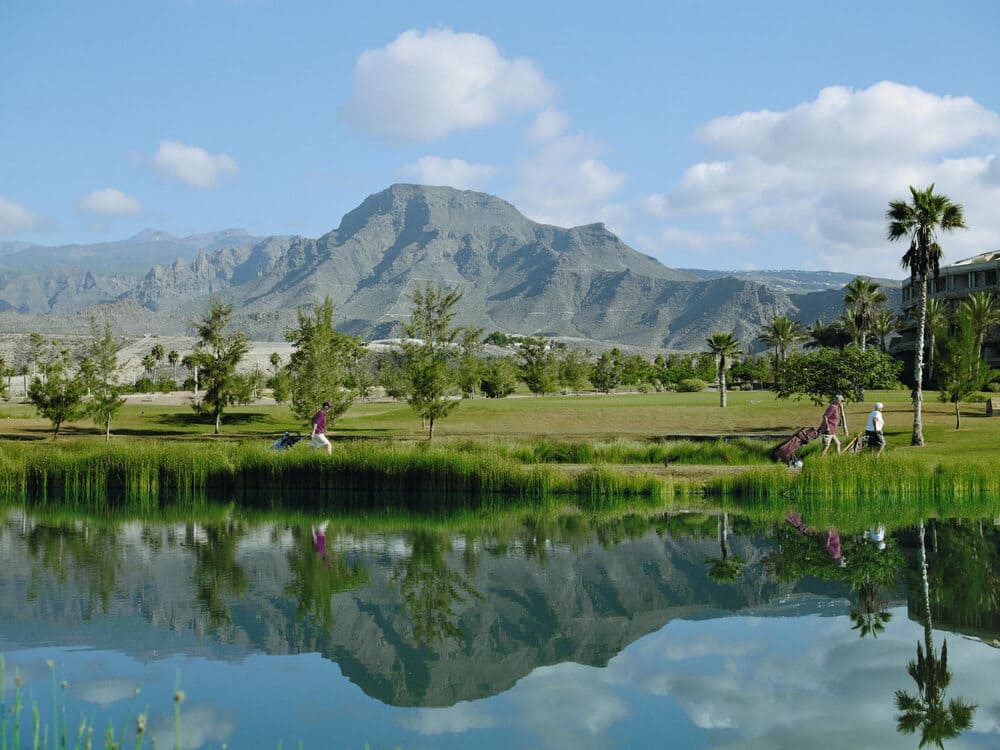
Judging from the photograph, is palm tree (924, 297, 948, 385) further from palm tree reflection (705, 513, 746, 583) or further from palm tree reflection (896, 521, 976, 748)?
palm tree reflection (896, 521, 976, 748)

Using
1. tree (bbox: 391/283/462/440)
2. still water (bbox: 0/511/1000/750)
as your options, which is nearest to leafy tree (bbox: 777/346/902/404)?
tree (bbox: 391/283/462/440)

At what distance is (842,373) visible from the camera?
44.0 metres

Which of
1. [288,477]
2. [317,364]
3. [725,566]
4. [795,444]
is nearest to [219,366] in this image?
[317,364]

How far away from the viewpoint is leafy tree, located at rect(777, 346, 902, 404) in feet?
144

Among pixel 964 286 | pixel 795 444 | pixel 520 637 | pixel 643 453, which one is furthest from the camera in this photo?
pixel 964 286

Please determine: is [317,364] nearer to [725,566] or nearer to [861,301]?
[725,566]

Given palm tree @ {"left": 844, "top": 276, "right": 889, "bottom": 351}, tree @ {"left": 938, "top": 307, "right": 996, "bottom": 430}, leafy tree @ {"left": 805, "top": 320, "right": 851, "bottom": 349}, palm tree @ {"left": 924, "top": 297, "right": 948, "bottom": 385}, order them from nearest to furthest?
tree @ {"left": 938, "top": 307, "right": 996, "bottom": 430} → palm tree @ {"left": 924, "top": 297, "right": 948, "bottom": 385} → palm tree @ {"left": 844, "top": 276, "right": 889, "bottom": 351} → leafy tree @ {"left": 805, "top": 320, "right": 851, "bottom": 349}

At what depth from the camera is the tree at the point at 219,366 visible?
54281 mm

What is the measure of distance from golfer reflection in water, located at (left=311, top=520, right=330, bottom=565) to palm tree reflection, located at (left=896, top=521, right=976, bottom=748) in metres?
10.5

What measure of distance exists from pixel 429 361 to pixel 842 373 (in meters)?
19.3

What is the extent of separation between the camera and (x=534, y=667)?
40.6 feet

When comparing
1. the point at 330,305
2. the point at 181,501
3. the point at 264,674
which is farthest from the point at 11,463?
the point at 264,674

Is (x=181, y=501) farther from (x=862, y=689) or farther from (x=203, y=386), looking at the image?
(x=203, y=386)

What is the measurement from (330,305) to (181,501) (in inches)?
732
